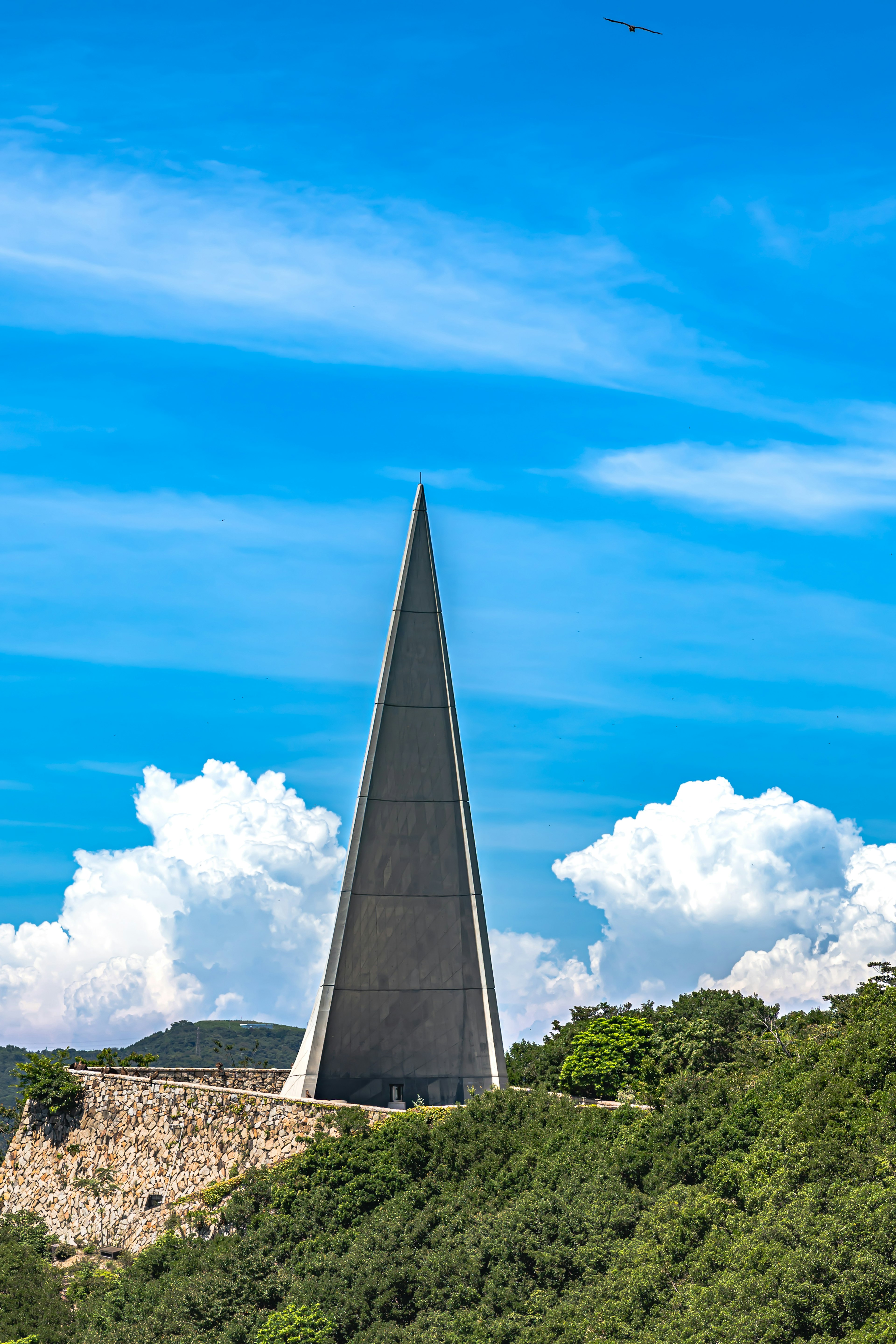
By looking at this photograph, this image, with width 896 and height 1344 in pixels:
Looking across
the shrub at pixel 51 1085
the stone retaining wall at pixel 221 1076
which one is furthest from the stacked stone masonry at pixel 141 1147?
the stone retaining wall at pixel 221 1076

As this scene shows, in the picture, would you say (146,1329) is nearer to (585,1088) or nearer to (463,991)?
(463,991)

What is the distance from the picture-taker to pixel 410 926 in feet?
100

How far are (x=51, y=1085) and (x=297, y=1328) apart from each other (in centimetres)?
1457

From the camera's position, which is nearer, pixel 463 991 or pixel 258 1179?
pixel 258 1179

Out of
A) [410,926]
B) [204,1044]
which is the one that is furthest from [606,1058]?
[204,1044]

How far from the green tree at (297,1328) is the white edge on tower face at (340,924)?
8.90 metres

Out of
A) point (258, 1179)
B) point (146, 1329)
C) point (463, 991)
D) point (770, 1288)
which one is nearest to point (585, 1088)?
point (463, 991)

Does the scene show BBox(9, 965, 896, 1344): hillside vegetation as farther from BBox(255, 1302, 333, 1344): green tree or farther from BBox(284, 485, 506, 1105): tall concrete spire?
BBox(284, 485, 506, 1105): tall concrete spire

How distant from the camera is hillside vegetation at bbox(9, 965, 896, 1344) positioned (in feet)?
52.0

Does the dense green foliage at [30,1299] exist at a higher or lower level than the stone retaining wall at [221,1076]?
lower

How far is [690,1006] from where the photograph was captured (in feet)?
116

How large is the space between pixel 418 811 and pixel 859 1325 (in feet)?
58.6

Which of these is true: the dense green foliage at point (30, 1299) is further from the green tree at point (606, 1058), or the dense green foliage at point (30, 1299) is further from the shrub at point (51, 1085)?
the green tree at point (606, 1058)

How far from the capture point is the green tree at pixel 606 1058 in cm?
3109
